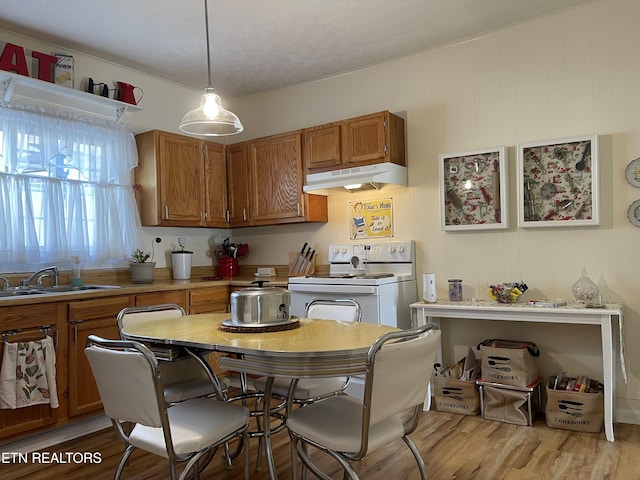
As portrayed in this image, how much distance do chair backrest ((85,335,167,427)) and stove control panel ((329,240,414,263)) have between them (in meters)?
A: 2.50

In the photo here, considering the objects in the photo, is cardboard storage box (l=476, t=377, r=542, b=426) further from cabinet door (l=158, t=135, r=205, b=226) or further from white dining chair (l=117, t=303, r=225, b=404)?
cabinet door (l=158, t=135, r=205, b=226)

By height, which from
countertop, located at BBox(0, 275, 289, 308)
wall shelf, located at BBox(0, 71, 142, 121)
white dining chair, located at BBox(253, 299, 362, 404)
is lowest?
white dining chair, located at BBox(253, 299, 362, 404)

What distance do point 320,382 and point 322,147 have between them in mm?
2197

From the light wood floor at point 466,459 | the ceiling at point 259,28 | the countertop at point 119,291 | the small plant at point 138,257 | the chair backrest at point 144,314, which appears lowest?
the light wood floor at point 466,459

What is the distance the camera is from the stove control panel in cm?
390

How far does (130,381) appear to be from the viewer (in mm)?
1725

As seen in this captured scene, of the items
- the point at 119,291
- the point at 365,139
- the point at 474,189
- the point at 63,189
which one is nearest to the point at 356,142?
the point at 365,139

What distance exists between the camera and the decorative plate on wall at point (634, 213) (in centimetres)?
303

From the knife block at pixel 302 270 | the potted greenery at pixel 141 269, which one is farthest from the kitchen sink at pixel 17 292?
the knife block at pixel 302 270

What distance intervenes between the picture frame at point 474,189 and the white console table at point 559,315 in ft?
1.96

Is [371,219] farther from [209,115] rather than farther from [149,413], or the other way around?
[149,413]

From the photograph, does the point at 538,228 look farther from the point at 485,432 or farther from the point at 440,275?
the point at 485,432

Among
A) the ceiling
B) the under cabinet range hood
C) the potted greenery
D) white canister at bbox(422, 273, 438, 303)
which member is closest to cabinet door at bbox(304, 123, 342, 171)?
the under cabinet range hood

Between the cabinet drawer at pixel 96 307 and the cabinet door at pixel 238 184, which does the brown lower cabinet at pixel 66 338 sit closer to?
the cabinet drawer at pixel 96 307
